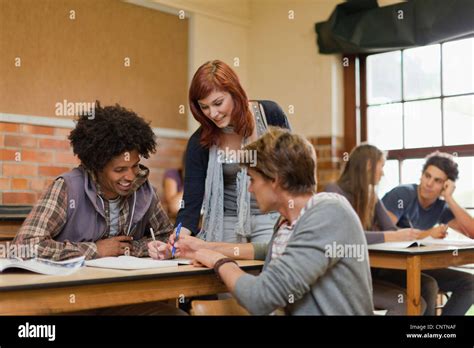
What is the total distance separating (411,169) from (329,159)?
51 centimetres

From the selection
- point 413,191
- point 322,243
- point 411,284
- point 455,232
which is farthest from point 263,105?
point 455,232

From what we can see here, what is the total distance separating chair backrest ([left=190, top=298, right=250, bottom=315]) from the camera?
4.14ft

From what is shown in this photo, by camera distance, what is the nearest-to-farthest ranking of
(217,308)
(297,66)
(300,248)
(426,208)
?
1. (300,248)
2. (217,308)
3. (426,208)
4. (297,66)

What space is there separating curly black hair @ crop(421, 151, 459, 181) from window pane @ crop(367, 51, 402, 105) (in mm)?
476

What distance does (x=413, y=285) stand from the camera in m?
1.89

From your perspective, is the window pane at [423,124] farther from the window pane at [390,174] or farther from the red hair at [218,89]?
the red hair at [218,89]

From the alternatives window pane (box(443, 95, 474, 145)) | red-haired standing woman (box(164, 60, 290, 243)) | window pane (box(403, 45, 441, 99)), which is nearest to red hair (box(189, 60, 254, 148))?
red-haired standing woman (box(164, 60, 290, 243))

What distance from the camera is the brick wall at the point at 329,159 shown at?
11.9ft

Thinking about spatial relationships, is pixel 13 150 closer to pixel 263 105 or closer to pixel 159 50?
pixel 159 50

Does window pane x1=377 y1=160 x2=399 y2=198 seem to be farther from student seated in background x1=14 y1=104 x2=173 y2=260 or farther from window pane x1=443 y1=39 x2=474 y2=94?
student seated in background x1=14 y1=104 x2=173 y2=260

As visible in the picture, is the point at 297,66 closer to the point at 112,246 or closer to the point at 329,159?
the point at 329,159

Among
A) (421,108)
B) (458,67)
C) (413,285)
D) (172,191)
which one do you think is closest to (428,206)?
(421,108)

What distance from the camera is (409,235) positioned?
2.50 meters

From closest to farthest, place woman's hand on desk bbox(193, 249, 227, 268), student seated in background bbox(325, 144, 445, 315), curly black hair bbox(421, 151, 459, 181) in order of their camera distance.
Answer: woman's hand on desk bbox(193, 249, 227, 268)
student seated in background bbox(325, 144, 445, 315)
curly black hair bbox(421, 151, 459, 181)
